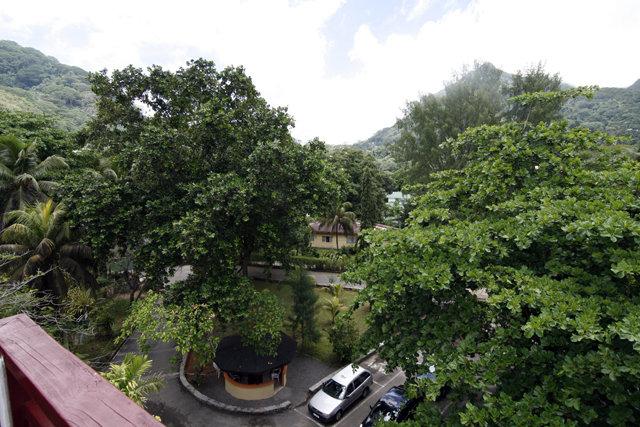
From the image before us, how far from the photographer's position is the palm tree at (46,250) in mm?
9883

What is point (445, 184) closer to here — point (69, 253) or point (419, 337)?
point (419, 337)

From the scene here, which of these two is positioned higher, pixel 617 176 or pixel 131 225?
pixel 617 176

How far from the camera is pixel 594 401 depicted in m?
3.72

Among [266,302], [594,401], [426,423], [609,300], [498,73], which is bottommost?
[266,302]

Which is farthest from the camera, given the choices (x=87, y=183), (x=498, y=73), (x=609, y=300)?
(x=498, y=73)

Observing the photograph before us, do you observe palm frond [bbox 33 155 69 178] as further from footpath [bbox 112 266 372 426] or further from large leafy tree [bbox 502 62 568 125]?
large leafy tree [bbox 502 62 568 125]

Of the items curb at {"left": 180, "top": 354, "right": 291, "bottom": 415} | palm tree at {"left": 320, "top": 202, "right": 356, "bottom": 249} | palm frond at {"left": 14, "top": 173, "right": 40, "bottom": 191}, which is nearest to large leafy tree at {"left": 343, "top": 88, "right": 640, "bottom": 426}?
curb at {"left": 180, "top": 354, "right": 291, "bottom": 415}

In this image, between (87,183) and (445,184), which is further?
(87,183)

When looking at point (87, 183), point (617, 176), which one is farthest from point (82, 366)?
point (87, 183)

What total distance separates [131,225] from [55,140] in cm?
1170

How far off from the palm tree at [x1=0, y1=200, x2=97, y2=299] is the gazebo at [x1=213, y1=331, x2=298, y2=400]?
5.63m

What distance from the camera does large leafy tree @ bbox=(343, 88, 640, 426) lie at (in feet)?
11.2

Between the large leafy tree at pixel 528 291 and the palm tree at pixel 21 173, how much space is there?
14.9 m

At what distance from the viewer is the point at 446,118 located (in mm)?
23359
